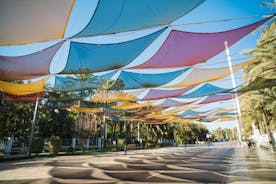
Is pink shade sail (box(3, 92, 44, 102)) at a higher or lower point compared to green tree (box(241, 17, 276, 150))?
lower

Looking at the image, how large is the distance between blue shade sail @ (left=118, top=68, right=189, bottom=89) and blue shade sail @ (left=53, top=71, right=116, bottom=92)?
769 mm

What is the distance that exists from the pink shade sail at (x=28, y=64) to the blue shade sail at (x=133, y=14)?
6.93ft

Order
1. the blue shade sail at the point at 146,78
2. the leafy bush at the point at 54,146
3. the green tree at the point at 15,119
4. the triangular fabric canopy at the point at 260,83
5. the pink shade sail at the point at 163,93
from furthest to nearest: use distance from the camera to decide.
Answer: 1. the green tree at the point at 15,119
2. the leafy bush at the point at 54,146
3. the pink shade sail at the point at 163,93
4. the blue shade sail at the point at 146,78
5. the triangular fabric canopy at the point at 260,83

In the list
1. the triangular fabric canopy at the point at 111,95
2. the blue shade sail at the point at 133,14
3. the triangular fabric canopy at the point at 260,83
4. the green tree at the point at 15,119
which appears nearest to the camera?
the blue shade sail at the point at 133,14

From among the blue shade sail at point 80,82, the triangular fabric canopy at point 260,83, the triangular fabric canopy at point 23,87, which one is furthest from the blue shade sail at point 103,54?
the triangular fabric canopy at point 260,83

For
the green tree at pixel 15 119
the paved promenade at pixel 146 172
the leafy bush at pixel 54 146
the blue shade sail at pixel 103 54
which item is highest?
the blue shade sail at pixel 103 54

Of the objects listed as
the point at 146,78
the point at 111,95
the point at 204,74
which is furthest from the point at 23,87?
the point at 204,74

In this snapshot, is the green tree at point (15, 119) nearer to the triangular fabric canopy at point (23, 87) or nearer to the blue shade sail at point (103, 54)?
the triangular fabric canopy at point (23, 87)

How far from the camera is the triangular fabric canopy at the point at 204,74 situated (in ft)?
31.2

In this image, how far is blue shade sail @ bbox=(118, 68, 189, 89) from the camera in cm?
1009

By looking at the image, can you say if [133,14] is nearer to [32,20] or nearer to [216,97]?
[32,20]

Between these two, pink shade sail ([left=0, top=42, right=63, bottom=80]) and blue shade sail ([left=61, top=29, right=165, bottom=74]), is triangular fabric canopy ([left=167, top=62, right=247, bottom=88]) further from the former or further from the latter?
pink shade sail ([left=0, top=42, right=63, bottom=80])

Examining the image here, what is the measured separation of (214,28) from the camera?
6781mm

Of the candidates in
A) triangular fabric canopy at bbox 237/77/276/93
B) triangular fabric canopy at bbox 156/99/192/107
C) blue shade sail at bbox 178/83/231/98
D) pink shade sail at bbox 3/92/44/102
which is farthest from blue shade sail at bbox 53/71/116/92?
triangular fabric canopy at bbox 237/77/276/93
